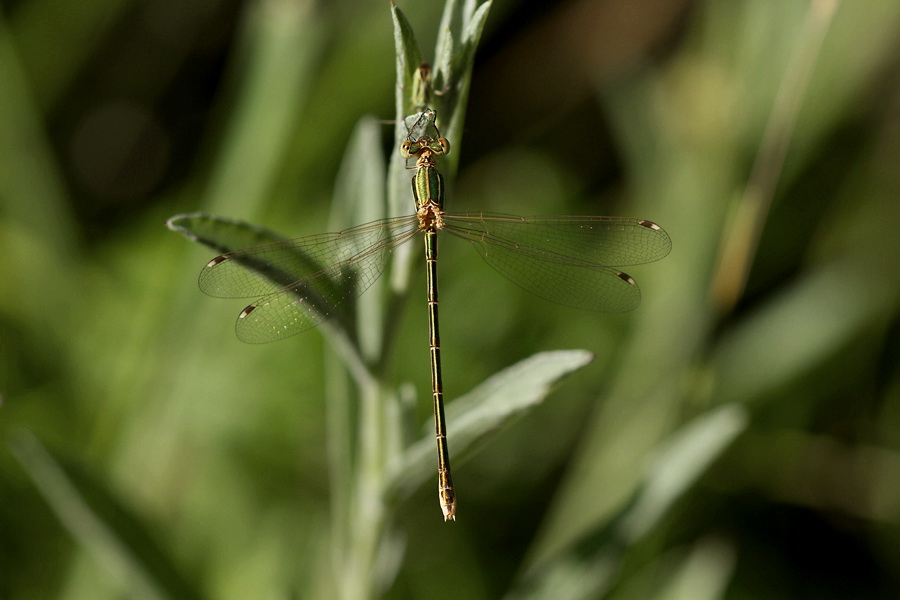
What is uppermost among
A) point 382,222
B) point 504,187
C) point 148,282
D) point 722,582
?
point 382,222

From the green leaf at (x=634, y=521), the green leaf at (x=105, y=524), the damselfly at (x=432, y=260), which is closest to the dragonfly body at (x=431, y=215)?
the damselfly at (x=432, y=260)

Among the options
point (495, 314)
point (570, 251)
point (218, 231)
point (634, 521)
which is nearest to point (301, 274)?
point (218, 231)

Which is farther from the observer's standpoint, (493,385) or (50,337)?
(50,337)

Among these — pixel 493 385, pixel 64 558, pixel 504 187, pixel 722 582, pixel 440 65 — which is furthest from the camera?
pixel 504 187

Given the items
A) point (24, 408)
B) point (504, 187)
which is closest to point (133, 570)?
point (24, 408)

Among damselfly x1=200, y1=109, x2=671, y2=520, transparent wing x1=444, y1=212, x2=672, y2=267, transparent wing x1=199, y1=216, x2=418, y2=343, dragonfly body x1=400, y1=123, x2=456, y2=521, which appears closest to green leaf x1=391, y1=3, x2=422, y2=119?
damselfly x1=200, y1=109, x2=671, y2=520

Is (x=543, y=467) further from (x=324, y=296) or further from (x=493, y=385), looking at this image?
(x=324, y=296)

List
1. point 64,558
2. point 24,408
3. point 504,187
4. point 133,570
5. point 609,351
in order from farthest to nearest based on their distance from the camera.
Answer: point 504,187, point 609,351, point 24,408, point 64,558, point 133,570
